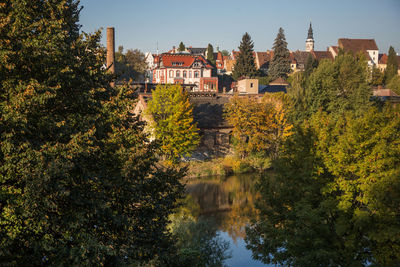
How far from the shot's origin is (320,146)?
61.5ft

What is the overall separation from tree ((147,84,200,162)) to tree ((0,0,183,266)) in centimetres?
2246

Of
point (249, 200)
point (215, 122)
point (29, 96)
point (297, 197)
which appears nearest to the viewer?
point (29, 96)

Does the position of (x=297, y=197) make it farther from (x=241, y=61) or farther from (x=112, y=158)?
(x=241, y=61)

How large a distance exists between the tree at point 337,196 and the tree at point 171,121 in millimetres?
19831

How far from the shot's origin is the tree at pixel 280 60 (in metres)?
96.6

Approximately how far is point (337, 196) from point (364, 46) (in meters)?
121

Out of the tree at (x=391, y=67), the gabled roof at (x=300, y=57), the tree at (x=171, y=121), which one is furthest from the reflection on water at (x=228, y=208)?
the gabled roof at (x=300, y=57)

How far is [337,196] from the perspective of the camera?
17.2 meters

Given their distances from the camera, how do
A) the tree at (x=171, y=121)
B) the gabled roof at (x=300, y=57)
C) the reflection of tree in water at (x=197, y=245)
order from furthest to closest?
the gabled roof at (x=300, y=57), the tree at (x=171, y=121), the reflection of tree in water at (x=197, y=245)

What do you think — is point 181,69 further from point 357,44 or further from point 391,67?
point 357,44

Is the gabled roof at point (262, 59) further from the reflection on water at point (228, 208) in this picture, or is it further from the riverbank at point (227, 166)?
the reflection on water at point (228, 208)

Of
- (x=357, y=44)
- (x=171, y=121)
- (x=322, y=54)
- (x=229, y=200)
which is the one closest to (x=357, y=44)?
(x=357, y=44)

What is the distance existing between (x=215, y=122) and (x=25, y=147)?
39684 mm

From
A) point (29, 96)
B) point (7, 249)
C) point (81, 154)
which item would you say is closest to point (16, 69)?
point (29, 96)
